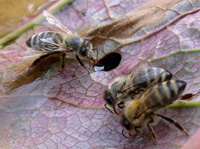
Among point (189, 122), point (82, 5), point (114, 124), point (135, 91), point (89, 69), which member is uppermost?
point (82, 5)

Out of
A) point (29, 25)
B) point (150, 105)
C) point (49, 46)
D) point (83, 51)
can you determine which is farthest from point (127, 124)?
point (29, 25)

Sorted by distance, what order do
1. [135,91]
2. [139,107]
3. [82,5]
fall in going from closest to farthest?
[139,107] → [135,91] → [82,5]

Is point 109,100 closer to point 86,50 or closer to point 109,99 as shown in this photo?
point 109,99

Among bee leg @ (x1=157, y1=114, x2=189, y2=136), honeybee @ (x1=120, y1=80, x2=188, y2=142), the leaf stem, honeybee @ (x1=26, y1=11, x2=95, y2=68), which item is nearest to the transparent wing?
honeybee @ (x1=26, y1=11, x2=95, y2=68)

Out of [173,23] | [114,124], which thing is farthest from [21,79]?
[173,23]

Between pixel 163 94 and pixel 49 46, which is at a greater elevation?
pixel 49 46

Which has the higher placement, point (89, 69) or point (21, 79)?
point (21, 79)

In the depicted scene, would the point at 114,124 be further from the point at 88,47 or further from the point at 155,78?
the point at 88,47
